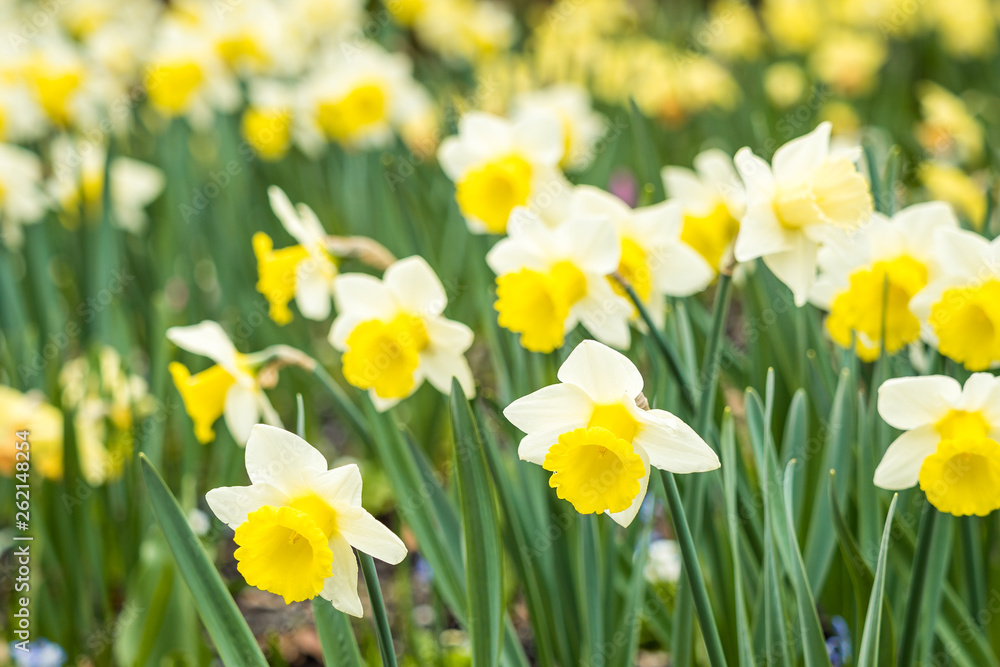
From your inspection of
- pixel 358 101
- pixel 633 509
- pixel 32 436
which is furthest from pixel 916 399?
pixel 358 101

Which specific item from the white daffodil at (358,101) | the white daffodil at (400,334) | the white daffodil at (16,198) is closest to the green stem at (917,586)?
the white daffodil at (400,334)

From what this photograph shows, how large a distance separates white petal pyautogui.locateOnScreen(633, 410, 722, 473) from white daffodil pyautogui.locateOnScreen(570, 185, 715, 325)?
1.62 ft

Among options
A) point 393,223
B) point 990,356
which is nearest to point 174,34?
point 393,223

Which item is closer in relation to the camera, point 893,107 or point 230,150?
point 230,150

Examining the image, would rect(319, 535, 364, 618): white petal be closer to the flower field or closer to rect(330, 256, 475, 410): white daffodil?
the flower field

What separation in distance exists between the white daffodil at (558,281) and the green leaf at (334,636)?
46 centimetres

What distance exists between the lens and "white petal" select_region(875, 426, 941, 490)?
40.4 inches

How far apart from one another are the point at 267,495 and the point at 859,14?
486cm

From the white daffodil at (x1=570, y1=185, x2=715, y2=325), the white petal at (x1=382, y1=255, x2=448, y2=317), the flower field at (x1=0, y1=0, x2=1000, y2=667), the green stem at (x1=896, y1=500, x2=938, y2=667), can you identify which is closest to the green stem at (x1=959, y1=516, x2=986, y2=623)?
the flower field at (x1=0, y1=0, x2=1000, y2=667)

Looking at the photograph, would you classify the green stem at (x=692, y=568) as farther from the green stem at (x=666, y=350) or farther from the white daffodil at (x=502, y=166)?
the white daffodil at (x=502, y=166)

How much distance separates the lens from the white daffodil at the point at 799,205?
1129 millimetres

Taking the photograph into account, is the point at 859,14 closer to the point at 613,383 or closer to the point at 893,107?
the point at 893,107

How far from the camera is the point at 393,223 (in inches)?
103

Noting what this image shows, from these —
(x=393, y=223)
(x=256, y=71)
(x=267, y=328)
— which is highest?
(x=256, y=71)
